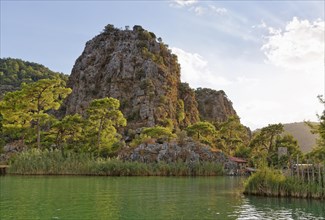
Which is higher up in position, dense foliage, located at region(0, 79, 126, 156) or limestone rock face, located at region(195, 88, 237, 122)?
limestone rock face, located at region(195, 88, 237, 122)

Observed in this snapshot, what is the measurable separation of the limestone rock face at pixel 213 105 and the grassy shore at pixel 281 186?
99.8m

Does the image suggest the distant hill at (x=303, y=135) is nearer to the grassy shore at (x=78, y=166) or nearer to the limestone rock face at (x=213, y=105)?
the limestone rock face at (x=213, y=105)

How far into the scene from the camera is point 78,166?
45781mm

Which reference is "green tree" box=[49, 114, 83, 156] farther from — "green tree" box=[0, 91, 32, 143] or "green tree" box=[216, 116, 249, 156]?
"green tree" box=[216, 116, 249, 156]

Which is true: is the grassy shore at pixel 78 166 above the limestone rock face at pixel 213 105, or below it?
below

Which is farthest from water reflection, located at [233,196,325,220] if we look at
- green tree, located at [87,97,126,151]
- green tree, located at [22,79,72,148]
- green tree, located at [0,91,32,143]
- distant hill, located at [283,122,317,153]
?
distant hill, located at [283,122,317,153]

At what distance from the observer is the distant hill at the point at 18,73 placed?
11211 centimetres

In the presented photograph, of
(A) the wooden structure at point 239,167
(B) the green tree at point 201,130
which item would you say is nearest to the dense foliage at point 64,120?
(A) the wooden structure at point 239,167

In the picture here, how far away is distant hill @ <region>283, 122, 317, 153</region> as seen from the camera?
13743 cm

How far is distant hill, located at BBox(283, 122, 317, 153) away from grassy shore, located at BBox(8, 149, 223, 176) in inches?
3613

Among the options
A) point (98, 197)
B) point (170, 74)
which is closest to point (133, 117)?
point (170, 74)

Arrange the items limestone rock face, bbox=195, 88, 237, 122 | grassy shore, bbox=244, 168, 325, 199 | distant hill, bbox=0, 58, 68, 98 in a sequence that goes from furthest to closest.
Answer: limestone rock face, bbox=195, 88, 237, 122
distant hill, bbox=0, 58, 68, 98
grassy shore, bbox=244, 168, 325, 199

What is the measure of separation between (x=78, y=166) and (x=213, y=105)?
86822 mm

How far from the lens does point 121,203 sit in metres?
19.0
